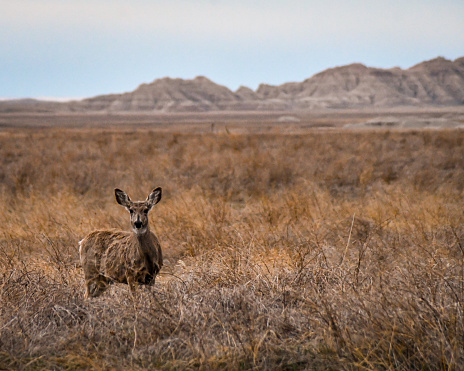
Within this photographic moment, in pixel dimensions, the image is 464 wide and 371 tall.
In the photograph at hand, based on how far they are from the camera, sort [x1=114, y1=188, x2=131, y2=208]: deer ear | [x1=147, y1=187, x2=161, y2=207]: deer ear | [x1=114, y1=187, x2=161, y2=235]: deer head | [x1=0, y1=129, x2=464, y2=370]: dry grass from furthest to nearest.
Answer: [x1=147, y1=187, x2=161, y2=207]: deer ear, [x1=114, y1=188, x2=131, y2=208]: deer ear, [x1=114, y1=187, x2=161, y2=235]: deer head, [x1=0, y1=129, x2=464, y2=370]: dry grass

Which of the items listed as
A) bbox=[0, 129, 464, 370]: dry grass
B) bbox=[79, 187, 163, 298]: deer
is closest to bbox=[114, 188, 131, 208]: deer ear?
bbox=[79, 187, 163, 298]: deer

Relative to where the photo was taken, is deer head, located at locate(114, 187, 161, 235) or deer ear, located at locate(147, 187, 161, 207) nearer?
deer head, located at locate(114, 187, 161, 235)

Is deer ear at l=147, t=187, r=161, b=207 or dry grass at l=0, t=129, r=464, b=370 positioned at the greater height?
deer ear at l=147, t=187, r=161, b=207

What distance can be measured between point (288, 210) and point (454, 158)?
926cm

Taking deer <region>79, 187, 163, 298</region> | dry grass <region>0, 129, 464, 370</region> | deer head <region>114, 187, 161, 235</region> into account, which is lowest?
dry grass <region>0, 129, 464, 370</region>

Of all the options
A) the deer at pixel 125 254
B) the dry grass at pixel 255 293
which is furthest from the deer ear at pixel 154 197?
the dry grass at pixel 255 293

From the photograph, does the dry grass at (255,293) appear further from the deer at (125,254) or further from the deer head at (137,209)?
the deer head at (137,209)

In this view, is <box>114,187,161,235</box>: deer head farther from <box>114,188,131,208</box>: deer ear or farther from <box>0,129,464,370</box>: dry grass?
<box>0,129,464,370</box>: dry grass

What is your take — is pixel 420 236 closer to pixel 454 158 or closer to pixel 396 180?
pixel 396 180

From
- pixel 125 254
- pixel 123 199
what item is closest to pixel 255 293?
pixel 125 254

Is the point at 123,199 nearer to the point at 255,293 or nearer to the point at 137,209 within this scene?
the point at 137,209

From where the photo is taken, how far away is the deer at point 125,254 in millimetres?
4125

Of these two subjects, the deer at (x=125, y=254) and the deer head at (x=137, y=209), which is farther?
the deer at (x=125, y=254)

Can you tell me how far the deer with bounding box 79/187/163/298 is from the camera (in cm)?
412
